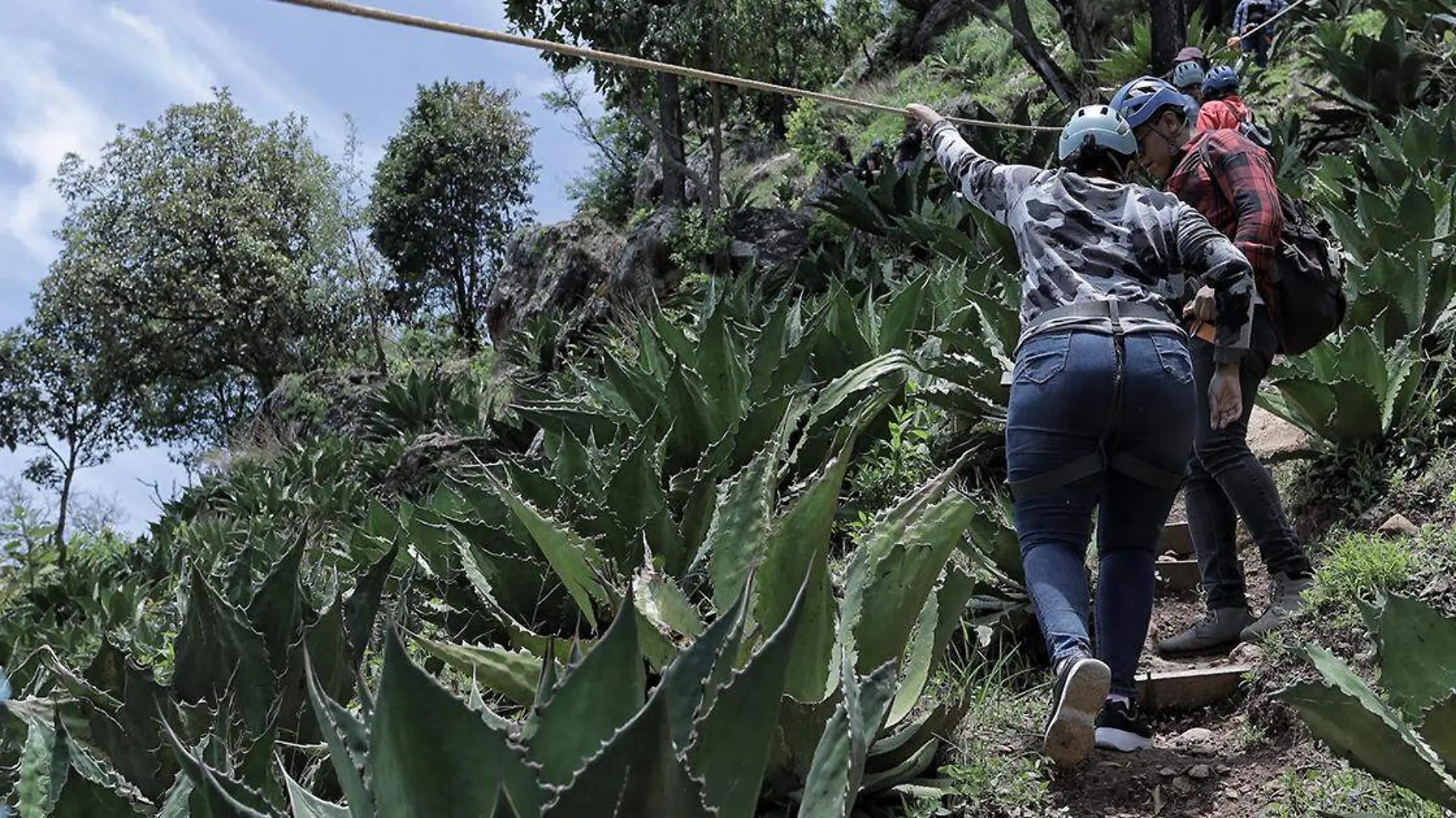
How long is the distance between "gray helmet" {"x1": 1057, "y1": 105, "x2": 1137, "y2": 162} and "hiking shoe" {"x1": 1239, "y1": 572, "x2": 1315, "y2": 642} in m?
1.30

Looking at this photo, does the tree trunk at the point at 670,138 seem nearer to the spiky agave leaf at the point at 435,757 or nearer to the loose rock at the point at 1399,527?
the loose rock at the point at 1399,527

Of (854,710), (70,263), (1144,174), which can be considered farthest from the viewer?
(70,263)

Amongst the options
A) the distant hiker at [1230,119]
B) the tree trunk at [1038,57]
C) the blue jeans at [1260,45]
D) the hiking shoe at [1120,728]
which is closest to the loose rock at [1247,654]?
the hiking shoe at [1120,728]

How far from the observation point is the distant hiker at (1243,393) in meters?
3.44

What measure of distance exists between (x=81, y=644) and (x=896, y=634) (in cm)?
445

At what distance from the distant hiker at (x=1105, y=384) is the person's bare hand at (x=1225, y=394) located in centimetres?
12

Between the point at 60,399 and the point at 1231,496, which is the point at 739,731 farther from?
the point at 60,399

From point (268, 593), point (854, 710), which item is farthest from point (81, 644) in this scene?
point (854, 710)

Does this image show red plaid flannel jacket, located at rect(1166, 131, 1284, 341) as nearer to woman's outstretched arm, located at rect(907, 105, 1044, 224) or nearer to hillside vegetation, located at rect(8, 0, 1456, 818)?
woman's outstretched arm, located at rect(907, 105, 1044, 224)

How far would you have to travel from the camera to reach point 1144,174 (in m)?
6.68

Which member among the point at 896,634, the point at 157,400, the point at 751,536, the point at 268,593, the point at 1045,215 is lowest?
the point at 896,634

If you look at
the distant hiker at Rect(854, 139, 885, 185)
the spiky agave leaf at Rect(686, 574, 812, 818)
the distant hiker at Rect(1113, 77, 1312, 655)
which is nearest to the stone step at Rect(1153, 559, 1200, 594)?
the distant hiker at Rect(1113, 77, 1312, 655)

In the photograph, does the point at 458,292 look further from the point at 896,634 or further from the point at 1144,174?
the point at 896,634

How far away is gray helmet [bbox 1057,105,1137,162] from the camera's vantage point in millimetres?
3041
